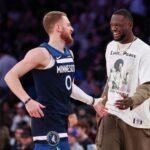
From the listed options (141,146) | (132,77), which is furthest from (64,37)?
(141,146)

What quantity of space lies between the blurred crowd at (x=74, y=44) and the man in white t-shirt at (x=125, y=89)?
163 centimetres

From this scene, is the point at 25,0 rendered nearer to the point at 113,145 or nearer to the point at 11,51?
the point at 11,51

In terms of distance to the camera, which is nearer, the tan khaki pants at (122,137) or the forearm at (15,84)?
the forearm at (15,84)

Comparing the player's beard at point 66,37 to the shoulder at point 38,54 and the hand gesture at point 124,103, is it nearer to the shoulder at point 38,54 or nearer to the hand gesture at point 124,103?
the shoulder at point 38,54

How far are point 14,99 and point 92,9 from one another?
3.19m

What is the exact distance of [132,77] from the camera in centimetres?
692

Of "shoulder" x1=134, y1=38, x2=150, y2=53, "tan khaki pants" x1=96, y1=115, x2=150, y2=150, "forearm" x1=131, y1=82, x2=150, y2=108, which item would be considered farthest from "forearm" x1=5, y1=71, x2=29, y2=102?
"shoulder" x1=134, y1=38, x2=150, y2=53

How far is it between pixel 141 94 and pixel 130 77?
0.36 m

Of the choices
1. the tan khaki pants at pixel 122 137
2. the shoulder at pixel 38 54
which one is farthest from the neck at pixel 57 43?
the tan khaki pants at pixel 122 137

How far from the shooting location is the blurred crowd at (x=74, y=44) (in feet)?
33.0

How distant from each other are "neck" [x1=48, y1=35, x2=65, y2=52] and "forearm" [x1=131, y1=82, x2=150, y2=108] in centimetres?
84

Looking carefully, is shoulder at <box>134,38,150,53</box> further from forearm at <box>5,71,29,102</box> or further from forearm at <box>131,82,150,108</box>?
forearm at <box>5,71,29,102</box>

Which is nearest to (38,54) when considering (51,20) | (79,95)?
(51,20)

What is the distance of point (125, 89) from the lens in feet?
22.8
